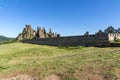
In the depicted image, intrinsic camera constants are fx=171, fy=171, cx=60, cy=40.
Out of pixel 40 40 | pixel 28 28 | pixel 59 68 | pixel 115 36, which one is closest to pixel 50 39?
pixel 40 40

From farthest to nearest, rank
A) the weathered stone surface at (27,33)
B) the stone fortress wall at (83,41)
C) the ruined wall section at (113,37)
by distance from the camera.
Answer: the weathered stone surface at (27,33) < the stone fortress wall at (83,41) < the ruined wall section at (113,37)

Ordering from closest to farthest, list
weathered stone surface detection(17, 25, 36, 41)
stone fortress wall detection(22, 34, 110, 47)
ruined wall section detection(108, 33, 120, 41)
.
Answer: ruined wall section detection(108, 33, 120, 41) < stone fortress wall detection(22, 34, 110, 47) < weathered stone surface detection(17, 25, 36, 41)

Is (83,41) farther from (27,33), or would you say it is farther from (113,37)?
(27,33)

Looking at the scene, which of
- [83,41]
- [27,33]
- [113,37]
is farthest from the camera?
[27,33]

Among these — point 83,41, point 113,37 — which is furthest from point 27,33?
point 113,37

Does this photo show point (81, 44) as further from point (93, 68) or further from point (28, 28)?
point (28, 28)

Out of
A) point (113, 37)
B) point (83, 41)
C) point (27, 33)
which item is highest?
point (27, 33)

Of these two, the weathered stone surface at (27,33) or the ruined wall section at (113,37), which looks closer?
the ruined wall section at (113,37)

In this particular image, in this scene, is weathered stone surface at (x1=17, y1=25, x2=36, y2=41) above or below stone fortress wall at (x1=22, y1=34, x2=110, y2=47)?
above

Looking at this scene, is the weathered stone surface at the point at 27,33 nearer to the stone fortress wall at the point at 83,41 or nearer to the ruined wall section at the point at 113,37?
the stone fortress wall at the point at 83,41

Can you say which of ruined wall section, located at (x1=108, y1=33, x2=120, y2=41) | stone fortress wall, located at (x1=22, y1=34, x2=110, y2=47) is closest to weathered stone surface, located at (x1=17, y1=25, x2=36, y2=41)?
stone fortress wall, located at (x1=22, y1=34, x2=110, y2=47)

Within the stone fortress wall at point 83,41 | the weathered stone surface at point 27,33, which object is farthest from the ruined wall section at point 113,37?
the weathered stone surface at point 27,33

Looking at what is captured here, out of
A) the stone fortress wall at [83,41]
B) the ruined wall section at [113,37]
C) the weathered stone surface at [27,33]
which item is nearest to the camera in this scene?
the ruined wall section at [113,37]

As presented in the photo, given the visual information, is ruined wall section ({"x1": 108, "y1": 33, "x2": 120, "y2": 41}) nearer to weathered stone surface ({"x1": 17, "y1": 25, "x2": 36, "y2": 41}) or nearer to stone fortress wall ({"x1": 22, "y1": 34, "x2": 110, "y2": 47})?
stone fortress wall ({"x1": 22, "y1": 34, "x2": 110, "y2": 47})
